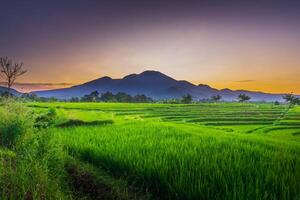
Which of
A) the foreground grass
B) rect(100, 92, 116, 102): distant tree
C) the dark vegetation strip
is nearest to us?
the foreground grass

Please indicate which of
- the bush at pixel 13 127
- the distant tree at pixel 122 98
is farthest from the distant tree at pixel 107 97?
the bush at pixel 13 127

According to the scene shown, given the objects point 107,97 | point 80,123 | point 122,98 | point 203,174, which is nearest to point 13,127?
point 203,174

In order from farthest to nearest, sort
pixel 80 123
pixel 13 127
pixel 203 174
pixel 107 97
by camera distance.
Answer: pixel 107 97
pixel 80 123
pixel 13 127
pixel 203 174

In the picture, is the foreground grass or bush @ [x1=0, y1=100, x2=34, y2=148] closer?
the foreground grass

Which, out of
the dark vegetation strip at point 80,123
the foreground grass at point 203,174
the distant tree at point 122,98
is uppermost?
the distant tree at point 122,98

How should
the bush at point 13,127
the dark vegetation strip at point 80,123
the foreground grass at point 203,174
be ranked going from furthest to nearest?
1. the dark vegetation strip at point 80,123
2. the bush at point 13,127
3. the foreground grass at point 203,174

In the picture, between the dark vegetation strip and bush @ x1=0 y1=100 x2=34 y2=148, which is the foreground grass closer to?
bush @ x1=0 y1=100 x2=34 y2=148

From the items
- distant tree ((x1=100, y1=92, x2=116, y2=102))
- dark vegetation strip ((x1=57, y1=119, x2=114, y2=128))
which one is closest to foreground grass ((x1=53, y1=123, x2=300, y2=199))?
dark vegetation strip ((x1=57, y1=119, x2=114, y2=128))

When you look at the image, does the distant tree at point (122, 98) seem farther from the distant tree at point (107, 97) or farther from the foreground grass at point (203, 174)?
the foreground grass at point (203, 174)

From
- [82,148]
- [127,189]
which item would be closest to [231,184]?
[127,189]

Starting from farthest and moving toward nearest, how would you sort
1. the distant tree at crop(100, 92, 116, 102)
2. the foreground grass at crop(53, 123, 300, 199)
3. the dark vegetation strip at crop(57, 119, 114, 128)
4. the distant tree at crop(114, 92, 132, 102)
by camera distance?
the distant tree at crop(100, 92, 116, 102) → the distant tree at crop(114, 92, 132, 102) → the dark vegetation strip at crop(57, 119, 114, 128) → the foreground grass at crop(53, 123, 300, 199)

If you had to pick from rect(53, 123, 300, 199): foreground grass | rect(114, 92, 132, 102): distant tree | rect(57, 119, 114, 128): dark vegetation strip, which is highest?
rect(114, 92, 132, 102): distant tree

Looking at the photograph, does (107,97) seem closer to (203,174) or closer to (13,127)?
(13,127)

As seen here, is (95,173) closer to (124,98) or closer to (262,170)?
(262,170)
